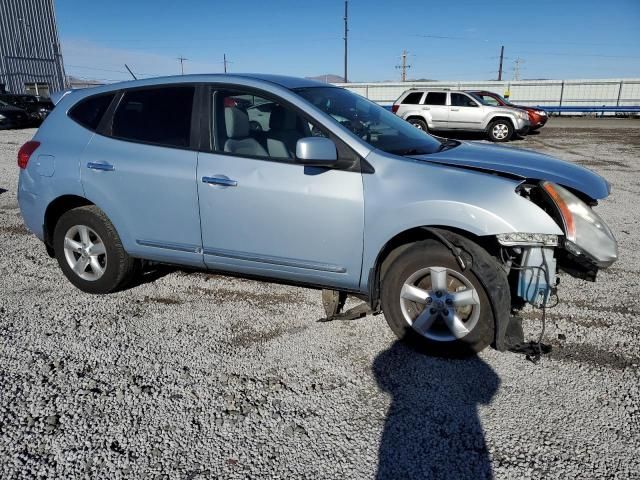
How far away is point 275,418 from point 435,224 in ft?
4.78

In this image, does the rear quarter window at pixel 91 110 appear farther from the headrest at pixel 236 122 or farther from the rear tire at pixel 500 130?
the rear tire at pixel 500 130

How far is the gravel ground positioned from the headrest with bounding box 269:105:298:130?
1.43 meters

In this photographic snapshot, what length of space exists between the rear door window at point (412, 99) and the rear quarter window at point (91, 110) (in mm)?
15794

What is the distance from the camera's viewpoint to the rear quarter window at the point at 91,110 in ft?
12.9

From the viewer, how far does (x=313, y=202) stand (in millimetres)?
3180

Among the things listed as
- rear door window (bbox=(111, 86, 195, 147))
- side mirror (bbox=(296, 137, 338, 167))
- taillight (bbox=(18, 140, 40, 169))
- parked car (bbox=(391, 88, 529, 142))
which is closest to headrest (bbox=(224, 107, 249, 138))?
rear door window (bbox=(111, 86, 195, 147))

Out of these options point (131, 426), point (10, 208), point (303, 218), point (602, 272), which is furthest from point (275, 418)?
point (10, 208)

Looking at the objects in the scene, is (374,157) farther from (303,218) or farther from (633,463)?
(633,463)

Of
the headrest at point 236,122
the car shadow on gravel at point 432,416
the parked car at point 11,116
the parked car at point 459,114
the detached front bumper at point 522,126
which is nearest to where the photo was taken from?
the car shadow on gravel at point 432,416

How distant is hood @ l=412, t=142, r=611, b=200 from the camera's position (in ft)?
10.4

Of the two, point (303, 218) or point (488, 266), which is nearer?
point (488, 266)

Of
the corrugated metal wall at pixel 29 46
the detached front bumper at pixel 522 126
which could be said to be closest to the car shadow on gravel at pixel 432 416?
the detached front bumper at pixel 522 126

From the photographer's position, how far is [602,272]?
15.0ft

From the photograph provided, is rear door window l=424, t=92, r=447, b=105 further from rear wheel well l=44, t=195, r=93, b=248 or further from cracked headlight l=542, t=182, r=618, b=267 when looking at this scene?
rear wheel well l=44, t=195, r=93, b=248
